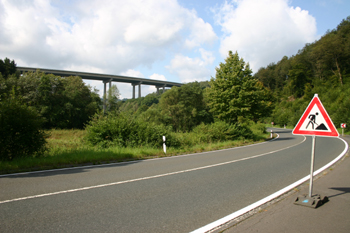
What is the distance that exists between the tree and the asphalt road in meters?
16.1

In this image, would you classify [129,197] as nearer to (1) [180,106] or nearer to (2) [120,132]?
(2) [120,132]

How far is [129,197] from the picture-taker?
4766 mm

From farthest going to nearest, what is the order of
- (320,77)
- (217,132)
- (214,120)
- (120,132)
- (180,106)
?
1. (320,77)
2. (180,106)
3. (214,120)
4. (217,132)
5. (120,132)

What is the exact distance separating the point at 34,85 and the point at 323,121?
5565 centimetres

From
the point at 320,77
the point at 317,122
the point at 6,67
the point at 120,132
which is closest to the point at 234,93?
the point at 120,132

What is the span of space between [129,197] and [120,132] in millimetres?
9326

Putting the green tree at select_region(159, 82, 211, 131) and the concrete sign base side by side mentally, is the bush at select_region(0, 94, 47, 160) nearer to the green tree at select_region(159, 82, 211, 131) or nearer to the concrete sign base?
the concrete sign base

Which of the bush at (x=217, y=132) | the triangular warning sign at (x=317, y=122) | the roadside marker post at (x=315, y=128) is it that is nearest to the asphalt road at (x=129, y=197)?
the roadside marker post at (x=315, y=128)

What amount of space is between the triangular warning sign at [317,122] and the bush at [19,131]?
9741mm

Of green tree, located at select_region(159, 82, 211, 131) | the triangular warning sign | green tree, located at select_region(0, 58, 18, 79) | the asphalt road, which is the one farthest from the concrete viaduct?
the triangular warning sign

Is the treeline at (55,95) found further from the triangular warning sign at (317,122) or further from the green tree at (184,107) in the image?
the triangular warning sign at (317,122)

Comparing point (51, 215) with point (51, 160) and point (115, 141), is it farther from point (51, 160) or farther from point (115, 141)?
point (115, 141)

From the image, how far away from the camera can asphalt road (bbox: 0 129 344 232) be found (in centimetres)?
354

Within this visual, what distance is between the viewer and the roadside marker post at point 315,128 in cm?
457
